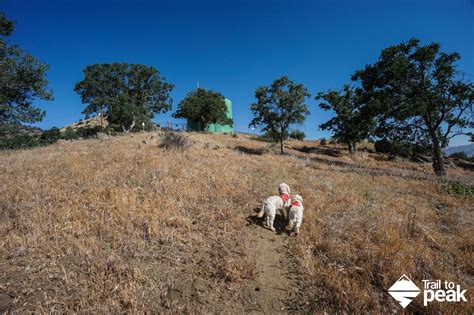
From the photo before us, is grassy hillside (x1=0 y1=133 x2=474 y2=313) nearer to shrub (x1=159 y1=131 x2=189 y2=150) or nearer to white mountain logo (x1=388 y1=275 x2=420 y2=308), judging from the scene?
white mountain logo (x1=388 y1=275 x2=420 y2=308)

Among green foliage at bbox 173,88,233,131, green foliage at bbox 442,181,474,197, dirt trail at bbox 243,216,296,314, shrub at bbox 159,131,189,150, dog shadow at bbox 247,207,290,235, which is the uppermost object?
green foliage at bbox 173,88,233,131

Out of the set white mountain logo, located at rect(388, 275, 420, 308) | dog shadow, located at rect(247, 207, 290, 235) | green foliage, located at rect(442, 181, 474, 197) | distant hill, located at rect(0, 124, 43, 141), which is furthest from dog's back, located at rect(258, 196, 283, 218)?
distant hill, located at rect(0, 124, 43, 141)

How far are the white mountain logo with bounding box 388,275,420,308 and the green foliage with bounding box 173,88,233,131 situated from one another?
1493 inches

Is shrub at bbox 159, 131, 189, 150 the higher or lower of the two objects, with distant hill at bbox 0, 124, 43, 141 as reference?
lower

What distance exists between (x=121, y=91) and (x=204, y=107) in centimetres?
1556

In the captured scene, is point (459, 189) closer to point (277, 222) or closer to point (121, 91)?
point (277, 222)

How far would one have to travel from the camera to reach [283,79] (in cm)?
2044

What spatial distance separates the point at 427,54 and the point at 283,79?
11118 mm

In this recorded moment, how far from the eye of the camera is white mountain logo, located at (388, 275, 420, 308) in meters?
2.75

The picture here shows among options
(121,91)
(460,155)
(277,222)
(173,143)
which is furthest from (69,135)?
(460,155)

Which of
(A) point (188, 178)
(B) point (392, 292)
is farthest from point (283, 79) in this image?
(B) point (392, 292)

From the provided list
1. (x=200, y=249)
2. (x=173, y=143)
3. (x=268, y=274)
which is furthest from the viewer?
(x=173, y=143)

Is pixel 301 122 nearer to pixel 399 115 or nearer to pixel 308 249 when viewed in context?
pixel 399 115

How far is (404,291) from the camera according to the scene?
288 cm
